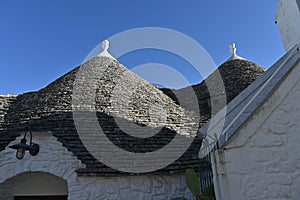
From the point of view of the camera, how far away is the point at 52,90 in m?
8.45

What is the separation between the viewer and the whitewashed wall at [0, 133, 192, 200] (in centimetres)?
575

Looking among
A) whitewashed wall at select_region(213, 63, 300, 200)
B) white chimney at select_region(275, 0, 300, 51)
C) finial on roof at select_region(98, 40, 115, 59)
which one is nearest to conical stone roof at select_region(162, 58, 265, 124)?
white chimney at select_region(275, 0, 300, 51)

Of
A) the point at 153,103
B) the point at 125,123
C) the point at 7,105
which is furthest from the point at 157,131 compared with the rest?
the point at 7,105

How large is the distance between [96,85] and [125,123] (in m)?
2.23

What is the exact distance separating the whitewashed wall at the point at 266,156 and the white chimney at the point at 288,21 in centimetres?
343

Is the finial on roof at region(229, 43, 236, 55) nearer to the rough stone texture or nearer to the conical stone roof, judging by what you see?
the conical stone roof

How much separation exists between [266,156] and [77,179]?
14.4 feet

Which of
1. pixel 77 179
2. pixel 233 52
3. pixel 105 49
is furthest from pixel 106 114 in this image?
pixel 233 52

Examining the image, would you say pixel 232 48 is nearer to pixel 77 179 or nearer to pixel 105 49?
pixel 105 49

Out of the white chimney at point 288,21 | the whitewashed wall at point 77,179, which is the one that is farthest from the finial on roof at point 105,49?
the white chimney at point 288,21

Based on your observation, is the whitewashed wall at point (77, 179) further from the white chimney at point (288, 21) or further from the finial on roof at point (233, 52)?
the finial on roof at point (233, 52)

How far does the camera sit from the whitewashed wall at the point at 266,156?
10.7ft

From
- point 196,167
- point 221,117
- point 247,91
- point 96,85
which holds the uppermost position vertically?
point 96,85

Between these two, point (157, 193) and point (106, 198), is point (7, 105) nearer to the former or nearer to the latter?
point (106, 198)
